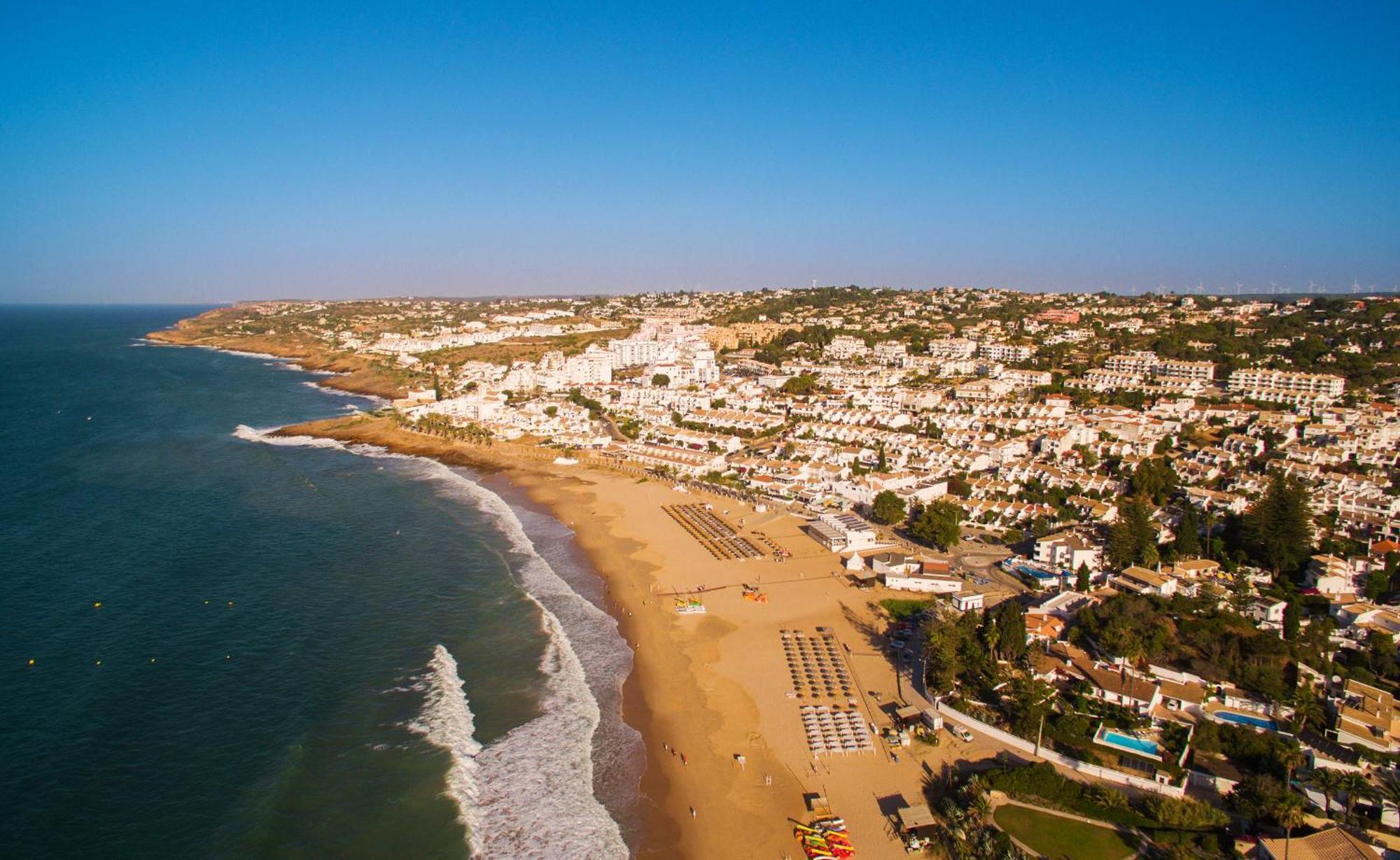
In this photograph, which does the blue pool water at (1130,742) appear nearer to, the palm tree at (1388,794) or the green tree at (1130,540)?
the palm tree at (1388,794)

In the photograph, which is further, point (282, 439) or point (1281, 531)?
point (282, 439)

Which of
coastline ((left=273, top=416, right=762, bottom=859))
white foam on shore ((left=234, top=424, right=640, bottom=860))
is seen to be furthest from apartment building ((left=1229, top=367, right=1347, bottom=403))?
white foam on shore ((left=234, top=424, right=640, bottom=860))

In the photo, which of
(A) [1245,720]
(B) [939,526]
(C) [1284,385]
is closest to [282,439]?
(B) [939,526]

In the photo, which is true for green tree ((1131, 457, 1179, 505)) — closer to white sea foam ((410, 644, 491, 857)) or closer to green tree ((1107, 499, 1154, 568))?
green tree ((1107, 499, 1154, 568))

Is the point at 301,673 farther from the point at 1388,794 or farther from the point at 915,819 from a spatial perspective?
the point at 1388,794

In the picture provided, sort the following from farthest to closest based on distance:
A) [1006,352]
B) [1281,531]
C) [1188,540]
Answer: [1006,352], [1188,540], [1281,531]

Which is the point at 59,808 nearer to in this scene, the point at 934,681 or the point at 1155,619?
the point at 934,681

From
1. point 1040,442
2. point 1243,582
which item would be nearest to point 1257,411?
point 1040,442
